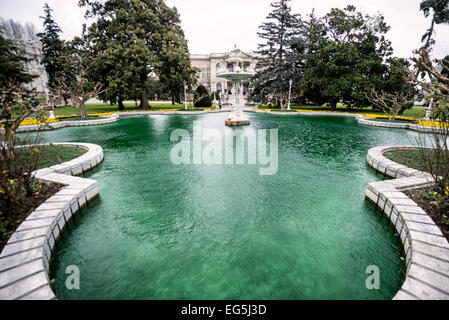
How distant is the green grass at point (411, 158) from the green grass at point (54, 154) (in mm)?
8971

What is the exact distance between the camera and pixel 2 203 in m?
3.02

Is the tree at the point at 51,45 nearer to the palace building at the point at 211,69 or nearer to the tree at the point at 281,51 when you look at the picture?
the tree at the point at 281,51

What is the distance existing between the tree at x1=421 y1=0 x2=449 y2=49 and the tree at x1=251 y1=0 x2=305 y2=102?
1337 cm

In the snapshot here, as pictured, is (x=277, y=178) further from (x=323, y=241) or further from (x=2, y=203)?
(x=2, y=203)

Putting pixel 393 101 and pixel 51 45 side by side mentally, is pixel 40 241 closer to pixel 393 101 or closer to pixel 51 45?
pixel 393 101

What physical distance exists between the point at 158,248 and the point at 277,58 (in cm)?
2941

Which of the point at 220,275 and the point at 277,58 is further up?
the point at 277,58

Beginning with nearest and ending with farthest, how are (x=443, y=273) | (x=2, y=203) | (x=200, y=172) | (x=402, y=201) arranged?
(x=443, y=273)
(x=2, y=203)
(x=402, y=201)
(x=200, y=172)

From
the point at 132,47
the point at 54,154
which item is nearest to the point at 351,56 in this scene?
the point at 132,47

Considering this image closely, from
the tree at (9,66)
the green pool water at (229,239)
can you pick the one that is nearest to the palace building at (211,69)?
the tree at (9,66)

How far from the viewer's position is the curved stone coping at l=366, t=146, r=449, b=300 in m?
1.83

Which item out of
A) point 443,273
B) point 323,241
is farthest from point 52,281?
point 443,273

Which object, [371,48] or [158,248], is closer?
[158,248]

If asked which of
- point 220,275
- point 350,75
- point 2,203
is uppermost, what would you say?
point 350,75
